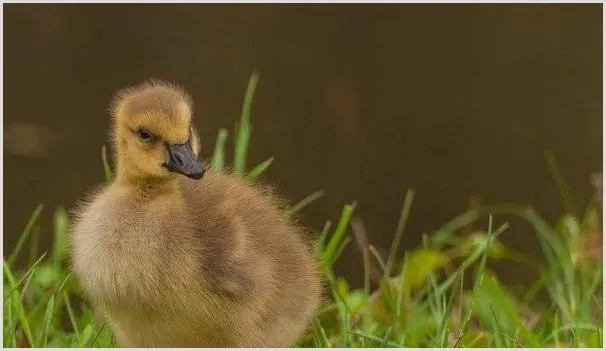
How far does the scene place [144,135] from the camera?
1.74 m

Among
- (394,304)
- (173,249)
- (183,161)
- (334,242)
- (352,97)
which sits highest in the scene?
(183,161)

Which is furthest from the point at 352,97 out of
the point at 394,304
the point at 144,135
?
the point at 144,135

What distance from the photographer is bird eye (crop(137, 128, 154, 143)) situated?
1.72 meters

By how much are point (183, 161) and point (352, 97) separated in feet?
11.3

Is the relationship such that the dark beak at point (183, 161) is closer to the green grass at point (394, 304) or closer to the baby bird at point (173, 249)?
the baby bird at point (173, 249)

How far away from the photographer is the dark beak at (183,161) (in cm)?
162

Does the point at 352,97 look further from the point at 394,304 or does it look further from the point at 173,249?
the point at 173,249

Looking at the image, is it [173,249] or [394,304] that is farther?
[394,304]

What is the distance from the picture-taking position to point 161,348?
1771mm

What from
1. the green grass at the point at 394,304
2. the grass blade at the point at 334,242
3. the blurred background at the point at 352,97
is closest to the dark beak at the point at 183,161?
the green grass at the point at 394,304

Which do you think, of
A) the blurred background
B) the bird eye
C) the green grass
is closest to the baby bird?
the bird eye

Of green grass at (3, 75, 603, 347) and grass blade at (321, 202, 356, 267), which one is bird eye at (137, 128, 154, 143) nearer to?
green grass at (3, 75, 603, 347)

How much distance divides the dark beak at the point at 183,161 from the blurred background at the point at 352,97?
234 centimetres

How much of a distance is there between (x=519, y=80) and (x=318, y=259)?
3.55 m
